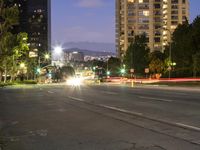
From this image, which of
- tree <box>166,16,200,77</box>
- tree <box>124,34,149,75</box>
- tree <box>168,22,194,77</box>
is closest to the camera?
tree <box>166,16,200,77</box>

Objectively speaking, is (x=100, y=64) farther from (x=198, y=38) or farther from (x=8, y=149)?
(x=8, y=149)

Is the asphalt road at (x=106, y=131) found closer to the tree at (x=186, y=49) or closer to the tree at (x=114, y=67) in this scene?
the tree at (x=186, y=49)

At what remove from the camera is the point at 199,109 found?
56.4ft

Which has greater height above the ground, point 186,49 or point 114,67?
point 114,67

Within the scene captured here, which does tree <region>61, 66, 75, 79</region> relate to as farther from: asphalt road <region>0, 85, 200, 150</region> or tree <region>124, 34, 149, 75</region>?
asphalt road <region>0, 85, 200, 150</region>

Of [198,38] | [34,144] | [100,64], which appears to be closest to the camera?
[34,144]

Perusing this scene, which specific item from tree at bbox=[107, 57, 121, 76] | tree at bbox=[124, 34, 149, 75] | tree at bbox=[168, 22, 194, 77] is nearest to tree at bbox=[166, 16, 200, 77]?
tree at bbox=[168, 22, 194, 77]

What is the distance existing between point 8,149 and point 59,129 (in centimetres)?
308

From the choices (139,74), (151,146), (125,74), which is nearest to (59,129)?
(151,146)

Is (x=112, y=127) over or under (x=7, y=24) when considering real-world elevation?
under

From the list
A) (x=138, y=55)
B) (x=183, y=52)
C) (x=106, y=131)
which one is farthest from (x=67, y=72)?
(x=106, y=131)

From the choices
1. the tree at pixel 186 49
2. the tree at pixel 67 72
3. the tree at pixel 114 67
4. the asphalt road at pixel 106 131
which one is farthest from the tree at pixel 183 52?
the tree at pixel 114 67

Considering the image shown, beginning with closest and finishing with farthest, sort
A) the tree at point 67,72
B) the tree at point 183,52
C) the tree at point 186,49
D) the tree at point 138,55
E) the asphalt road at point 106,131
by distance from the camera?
1. the asphalt road at point 106,131
2. the tree at point 186,49
3. the tree at point 183,52
4. the tree at point 138,55
5. the tree at point 67,72

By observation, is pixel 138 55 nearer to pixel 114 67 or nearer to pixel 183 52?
pixel 183 52
